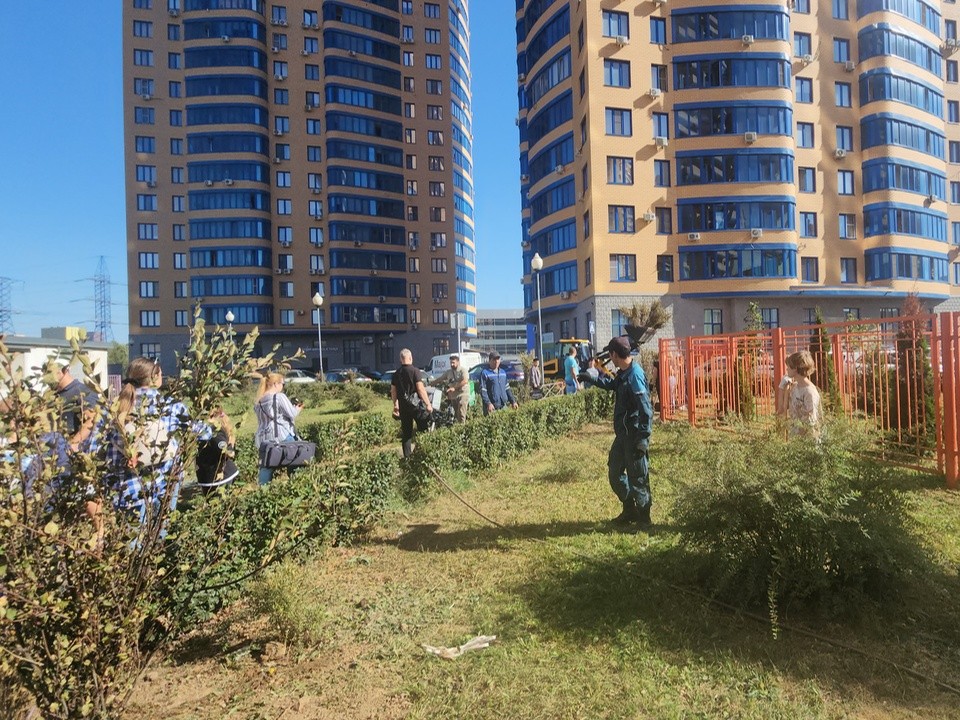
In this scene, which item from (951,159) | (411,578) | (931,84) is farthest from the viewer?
(951,159)

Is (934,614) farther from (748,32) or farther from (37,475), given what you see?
(748,32)

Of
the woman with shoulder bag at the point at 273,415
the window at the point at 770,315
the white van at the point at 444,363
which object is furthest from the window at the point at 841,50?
the woman with shoulder bag at the point at 273,415

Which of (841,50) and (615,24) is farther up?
(841,50)

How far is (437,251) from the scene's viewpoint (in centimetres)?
6588

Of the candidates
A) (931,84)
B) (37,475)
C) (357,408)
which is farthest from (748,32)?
(37,475)

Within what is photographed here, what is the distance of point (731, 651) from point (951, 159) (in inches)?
2223

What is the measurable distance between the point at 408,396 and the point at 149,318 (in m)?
56.7

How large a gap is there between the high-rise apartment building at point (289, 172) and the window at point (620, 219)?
105ft

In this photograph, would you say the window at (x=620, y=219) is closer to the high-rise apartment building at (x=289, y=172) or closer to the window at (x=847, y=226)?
the window at (x=847, y=226)

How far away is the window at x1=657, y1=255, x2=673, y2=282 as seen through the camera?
116 ft

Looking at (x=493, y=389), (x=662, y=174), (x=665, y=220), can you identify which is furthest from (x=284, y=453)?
(x=662, y=174)

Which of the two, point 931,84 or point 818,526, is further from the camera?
point 931,84

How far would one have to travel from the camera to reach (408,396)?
927cm

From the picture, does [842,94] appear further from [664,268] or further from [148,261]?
[148,261]
